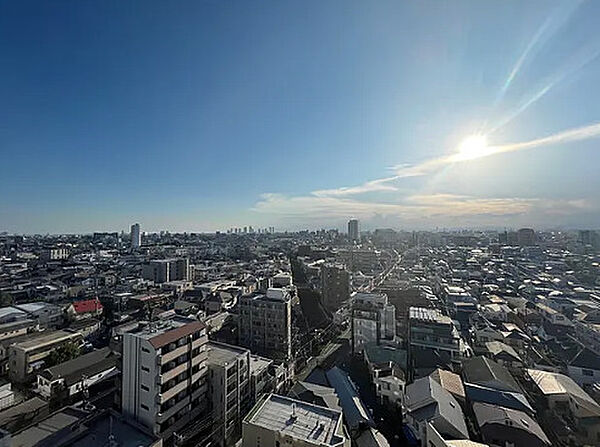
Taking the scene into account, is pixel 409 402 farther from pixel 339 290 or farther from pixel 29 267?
pixel 29 267

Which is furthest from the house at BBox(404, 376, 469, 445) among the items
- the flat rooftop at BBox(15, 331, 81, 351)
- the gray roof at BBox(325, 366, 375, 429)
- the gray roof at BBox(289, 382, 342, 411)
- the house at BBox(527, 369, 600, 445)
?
the flat rooftop at BBox(15, 331, 81, 351)

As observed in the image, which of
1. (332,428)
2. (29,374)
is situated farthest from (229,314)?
(332,428)

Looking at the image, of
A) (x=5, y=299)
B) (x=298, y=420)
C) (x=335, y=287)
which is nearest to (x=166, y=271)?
(x=5, y=299)

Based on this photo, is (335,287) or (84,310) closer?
(84,310)

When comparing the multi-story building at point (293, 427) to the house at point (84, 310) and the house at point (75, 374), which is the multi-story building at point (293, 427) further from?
the house at point (84, 310)

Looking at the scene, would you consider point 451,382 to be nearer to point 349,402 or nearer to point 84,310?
point 349,402

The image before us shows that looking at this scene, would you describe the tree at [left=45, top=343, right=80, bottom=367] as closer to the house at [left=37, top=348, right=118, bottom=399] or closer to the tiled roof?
the house at [left=37, top=348, right=118, bottom=399]
